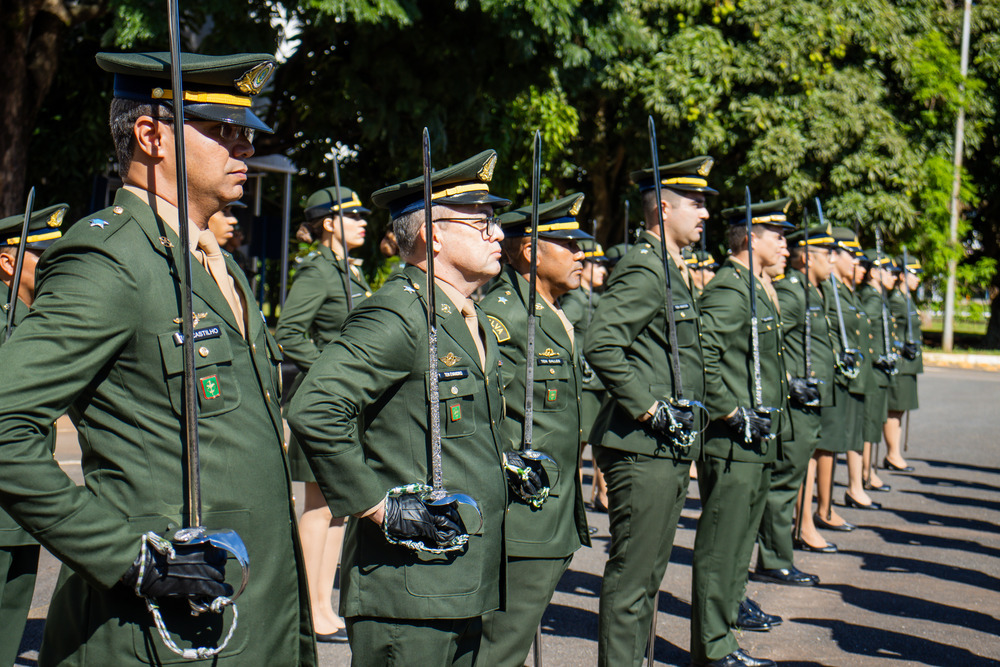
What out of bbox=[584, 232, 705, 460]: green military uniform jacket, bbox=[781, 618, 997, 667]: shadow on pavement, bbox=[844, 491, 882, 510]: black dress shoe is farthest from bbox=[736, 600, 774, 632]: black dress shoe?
bbox=[844, 491, 882, 510]: black dress shoe

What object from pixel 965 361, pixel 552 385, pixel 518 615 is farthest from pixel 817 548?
pixel 965 361

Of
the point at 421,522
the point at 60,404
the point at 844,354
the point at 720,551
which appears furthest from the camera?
the point at 844,354

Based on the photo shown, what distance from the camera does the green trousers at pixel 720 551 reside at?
15.4ft

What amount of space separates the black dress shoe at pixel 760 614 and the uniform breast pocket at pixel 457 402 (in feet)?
10.6

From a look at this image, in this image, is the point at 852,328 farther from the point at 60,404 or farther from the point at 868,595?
the point at 60,404

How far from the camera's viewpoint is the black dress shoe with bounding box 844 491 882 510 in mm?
8758

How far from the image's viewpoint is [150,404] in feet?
6.36

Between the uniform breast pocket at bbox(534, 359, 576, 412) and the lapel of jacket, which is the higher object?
the lapel of jacket

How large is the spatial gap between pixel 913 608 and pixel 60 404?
5.45 meters

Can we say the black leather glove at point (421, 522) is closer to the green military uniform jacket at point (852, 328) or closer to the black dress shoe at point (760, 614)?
the black dress shoe at point (760, 614)

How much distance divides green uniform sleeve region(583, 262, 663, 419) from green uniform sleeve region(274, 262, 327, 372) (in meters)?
2.02

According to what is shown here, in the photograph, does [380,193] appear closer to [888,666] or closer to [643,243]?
[643,243]

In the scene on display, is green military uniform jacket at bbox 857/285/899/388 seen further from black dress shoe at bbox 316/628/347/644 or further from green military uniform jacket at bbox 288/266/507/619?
green military uniform jacket at bbox 288/266/507/619

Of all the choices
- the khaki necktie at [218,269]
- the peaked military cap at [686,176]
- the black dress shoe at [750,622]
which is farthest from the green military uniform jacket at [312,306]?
the khaki necktie at [218,269]
